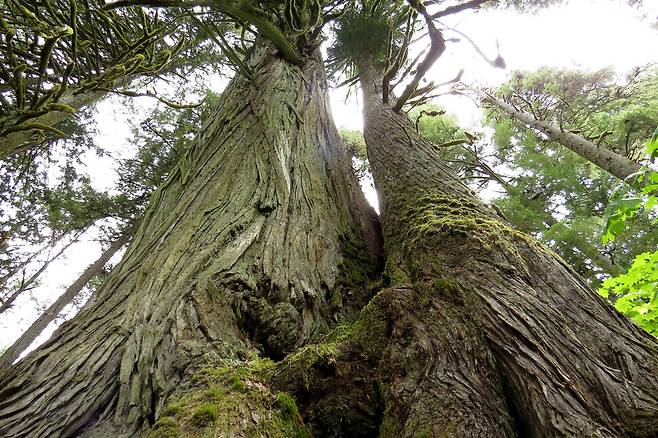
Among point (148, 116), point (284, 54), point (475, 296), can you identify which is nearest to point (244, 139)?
point (284, 54)

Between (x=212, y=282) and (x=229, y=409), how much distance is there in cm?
78

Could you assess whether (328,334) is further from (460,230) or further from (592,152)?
(592,152)

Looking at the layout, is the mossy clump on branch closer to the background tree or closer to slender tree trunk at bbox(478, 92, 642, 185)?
the background tree

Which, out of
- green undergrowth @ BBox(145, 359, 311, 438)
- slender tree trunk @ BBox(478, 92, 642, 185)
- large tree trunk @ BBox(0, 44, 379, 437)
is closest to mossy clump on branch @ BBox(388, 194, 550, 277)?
large tree trunk @ BBox(0, 44, 379, 437)

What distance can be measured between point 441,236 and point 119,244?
9082 mm

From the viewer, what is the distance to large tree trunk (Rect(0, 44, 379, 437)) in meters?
1.57

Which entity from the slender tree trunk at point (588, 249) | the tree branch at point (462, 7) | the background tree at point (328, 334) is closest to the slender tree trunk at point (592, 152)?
the slender tree trunk at point (588, 249)

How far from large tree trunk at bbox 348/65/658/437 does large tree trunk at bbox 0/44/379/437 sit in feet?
2.13

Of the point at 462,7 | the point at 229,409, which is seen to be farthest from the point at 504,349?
the point at 462,7

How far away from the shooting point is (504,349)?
1.38m

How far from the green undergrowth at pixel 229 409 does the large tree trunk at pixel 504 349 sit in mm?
373

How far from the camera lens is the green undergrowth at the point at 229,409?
119cm

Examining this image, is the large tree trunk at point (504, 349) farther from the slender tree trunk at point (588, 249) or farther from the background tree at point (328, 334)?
the slender tree trunk at point (588, 249)

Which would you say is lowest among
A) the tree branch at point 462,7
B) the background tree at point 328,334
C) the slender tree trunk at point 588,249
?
Answer: the background tree at point 328,334
